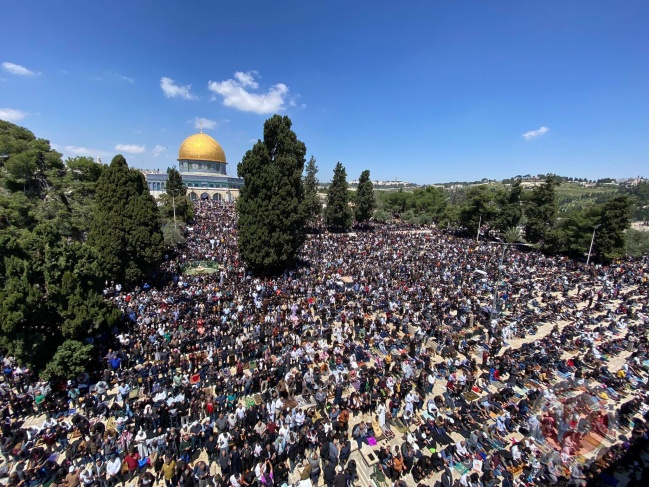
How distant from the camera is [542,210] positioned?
1492 inches

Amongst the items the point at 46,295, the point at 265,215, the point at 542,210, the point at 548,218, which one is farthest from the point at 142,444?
the point at 548,218

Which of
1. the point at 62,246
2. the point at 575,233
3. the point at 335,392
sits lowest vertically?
the point at 335,392

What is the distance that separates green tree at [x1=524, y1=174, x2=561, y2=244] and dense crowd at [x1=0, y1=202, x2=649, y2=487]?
61.5ft

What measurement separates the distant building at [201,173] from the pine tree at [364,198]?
34.8 meters

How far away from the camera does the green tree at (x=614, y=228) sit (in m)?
31.1

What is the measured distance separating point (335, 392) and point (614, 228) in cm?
3609

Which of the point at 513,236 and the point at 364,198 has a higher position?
the point at 364,198

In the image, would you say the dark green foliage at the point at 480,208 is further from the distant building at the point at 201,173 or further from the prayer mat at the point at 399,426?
the distant building at the point at 201,173

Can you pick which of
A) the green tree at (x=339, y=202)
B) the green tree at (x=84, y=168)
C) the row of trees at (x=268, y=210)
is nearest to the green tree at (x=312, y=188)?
the green tree at (x=339, y=202)

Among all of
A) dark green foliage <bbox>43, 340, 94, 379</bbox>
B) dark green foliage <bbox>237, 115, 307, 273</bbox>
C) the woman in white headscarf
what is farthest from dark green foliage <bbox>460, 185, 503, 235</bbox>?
dark green foliage <bbox>43, 340, 94, 379</bbox>

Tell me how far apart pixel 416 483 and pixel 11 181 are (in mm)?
32683

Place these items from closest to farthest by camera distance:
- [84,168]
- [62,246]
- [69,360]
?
[69,360] → [62,246] → [84,168]

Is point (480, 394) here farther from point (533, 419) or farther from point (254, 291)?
point (254, 291)

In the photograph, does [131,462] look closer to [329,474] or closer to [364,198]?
[329,474]
